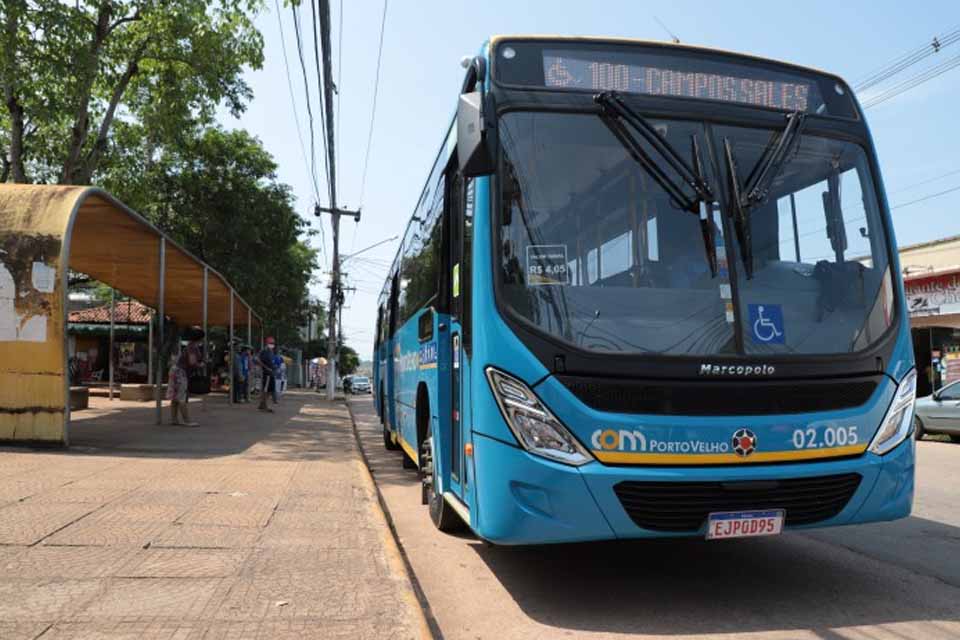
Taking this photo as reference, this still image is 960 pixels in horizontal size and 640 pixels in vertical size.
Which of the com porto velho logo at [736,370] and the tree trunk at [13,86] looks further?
the tree trunk at [13,86]

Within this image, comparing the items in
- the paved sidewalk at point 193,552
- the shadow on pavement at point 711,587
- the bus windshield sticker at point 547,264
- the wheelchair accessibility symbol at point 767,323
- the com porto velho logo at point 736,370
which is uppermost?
the bus windshield sticker at point 547,264

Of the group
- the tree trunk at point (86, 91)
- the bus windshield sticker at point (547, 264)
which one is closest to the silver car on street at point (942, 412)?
the bus windshield sticker at point (547, 264)

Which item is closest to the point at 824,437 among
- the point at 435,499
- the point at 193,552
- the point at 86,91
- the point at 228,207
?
the point at 435,499

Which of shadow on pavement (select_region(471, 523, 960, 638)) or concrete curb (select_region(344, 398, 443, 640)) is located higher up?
concrete curb (select_region(344, 398, 443, 640))

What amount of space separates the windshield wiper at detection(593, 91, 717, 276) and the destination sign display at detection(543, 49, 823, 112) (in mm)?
182

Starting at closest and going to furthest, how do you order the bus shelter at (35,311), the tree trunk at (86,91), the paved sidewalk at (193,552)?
the paved sidewalk at (193,552) → the bus shelter at (35,311) → the tree trunk at (86,91)

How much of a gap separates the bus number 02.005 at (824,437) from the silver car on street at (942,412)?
1189 centimetres

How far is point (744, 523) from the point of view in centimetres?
397

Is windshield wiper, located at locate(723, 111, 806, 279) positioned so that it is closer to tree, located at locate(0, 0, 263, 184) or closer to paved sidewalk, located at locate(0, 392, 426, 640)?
paved sidewalk, located at locate(0, 392, 426, 640)

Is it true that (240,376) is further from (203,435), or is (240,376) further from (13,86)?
(203,435)

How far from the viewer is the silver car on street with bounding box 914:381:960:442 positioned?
14461 mm

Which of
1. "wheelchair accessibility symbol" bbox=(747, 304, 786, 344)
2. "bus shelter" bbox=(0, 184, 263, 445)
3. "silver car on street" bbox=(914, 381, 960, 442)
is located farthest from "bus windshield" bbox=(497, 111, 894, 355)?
"silver car on street" bbox=(914, 381, 960, 442)

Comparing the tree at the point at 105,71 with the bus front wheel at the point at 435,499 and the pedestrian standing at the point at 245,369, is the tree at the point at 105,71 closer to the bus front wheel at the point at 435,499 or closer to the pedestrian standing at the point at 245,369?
the pedestrian standing at the point at 245,369

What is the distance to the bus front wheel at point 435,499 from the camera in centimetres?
589
